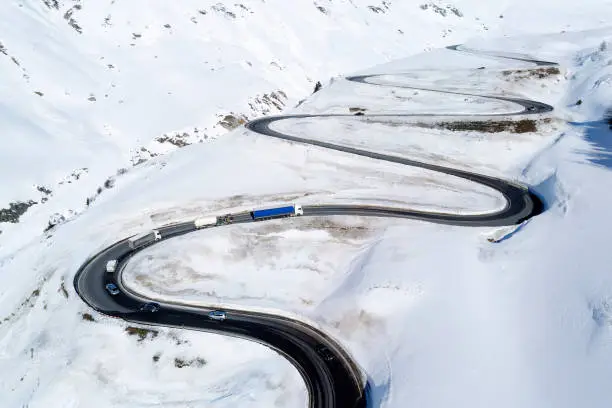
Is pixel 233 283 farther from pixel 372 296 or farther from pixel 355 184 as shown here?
pixel 355 184

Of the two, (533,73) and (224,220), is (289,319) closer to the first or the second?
(224,220)

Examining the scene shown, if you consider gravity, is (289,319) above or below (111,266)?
below

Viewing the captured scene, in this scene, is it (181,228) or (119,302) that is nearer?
(119,302)

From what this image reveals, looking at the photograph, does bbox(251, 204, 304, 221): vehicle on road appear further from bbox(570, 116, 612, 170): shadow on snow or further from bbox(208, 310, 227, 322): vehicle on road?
bbox(570, 116, 612, 170): shadow on snow

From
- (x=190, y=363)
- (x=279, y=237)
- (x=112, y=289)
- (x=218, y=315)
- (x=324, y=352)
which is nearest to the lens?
(x=190, y=363)

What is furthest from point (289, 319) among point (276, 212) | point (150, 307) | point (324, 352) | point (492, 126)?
point (492, 126)

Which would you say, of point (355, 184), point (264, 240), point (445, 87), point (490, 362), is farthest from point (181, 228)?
point (445, 87)
